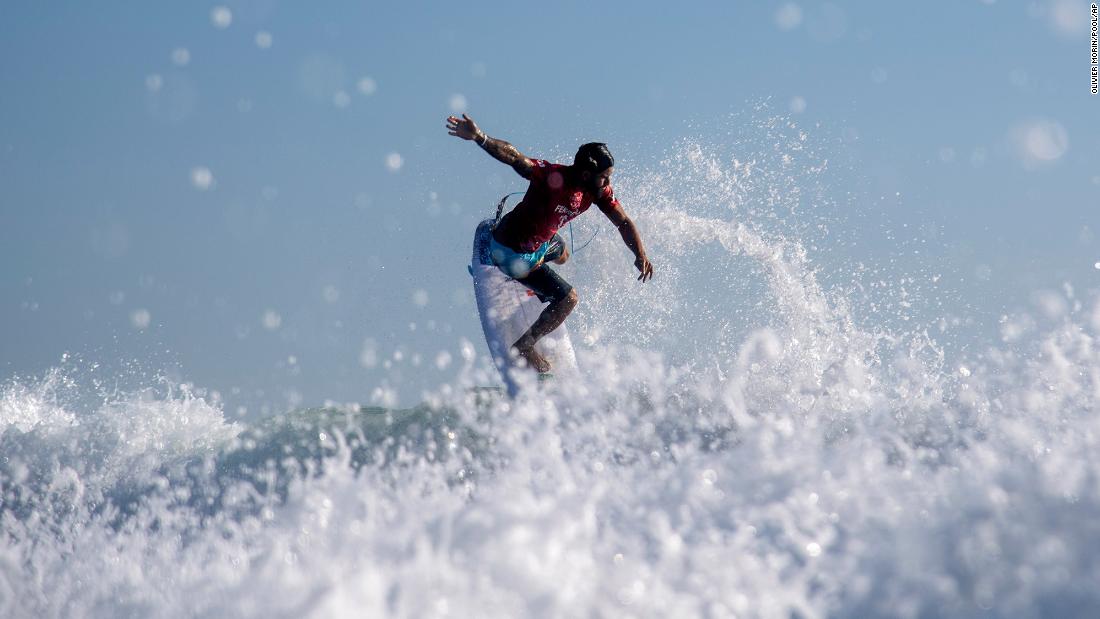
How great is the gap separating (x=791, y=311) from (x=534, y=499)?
5.64 m

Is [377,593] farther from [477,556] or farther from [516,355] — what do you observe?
[516,355]

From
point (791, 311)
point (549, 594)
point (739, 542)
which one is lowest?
point (549, 594)

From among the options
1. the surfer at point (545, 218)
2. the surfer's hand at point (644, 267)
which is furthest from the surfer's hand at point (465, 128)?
the surfer's hand at point (644, 267)

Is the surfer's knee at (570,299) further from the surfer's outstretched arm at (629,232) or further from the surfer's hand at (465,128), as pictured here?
the surfer's hand at (465,128)

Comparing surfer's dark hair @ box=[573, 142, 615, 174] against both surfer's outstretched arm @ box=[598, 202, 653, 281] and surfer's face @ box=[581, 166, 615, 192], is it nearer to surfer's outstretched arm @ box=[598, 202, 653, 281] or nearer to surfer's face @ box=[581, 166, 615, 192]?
surfer's face @ box=[581, 166, 615, 192]

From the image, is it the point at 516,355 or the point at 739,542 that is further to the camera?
the point at 516,355

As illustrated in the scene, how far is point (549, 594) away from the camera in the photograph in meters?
3.11

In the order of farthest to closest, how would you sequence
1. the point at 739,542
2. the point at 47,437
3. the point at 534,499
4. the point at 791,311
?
the point at 47,437 < the point at 791,311 < the point at 534,499 < the point at 739,542

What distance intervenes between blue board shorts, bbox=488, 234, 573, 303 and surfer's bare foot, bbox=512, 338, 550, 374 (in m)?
0.43

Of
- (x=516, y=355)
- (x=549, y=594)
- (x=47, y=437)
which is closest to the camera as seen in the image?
(x=549, y=594)

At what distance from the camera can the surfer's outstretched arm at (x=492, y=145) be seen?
6184 mm

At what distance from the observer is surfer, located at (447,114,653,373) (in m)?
6.16

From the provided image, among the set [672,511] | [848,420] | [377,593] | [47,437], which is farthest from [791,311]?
[47,437]

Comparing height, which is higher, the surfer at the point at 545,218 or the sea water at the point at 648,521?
the surfer at the point at 545,218
